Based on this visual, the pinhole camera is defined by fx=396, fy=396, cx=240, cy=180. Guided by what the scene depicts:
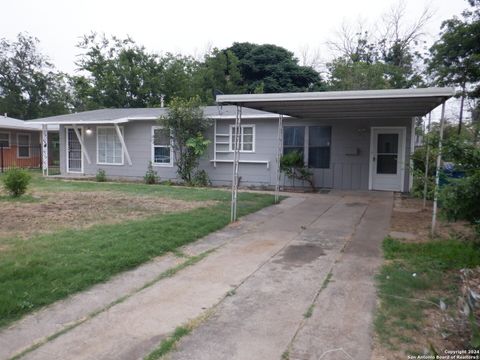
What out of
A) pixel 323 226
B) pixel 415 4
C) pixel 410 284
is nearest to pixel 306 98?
pixel 323 226

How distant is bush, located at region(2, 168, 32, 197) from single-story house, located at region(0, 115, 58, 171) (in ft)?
33.1

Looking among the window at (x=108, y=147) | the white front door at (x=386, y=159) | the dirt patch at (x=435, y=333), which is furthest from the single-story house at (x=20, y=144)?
the dirt patch at (x=435, y=333)

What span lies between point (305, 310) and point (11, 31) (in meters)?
37.3

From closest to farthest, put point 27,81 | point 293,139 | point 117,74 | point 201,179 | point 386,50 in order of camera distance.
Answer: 1. point 293,139
2. point 201,179
3. point 117,74
4. point 386,50
5. point 27,81

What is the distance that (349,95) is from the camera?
6578 mm

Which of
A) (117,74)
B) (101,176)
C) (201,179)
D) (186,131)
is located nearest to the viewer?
(186,131)

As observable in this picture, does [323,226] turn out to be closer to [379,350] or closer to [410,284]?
[410,284]

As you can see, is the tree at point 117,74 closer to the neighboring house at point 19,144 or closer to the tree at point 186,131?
the neighboring house at point 19,144

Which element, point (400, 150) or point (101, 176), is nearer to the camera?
point (400, 150)

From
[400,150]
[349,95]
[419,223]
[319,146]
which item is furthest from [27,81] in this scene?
[419,223]

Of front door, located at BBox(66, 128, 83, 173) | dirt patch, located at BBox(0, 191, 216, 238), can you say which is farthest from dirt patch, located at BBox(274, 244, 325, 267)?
front door, located at BBox(66, 128, 83, 173)

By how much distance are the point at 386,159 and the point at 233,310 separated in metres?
10.1

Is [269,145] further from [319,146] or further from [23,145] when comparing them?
[23,145]

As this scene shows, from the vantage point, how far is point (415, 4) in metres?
28.4
